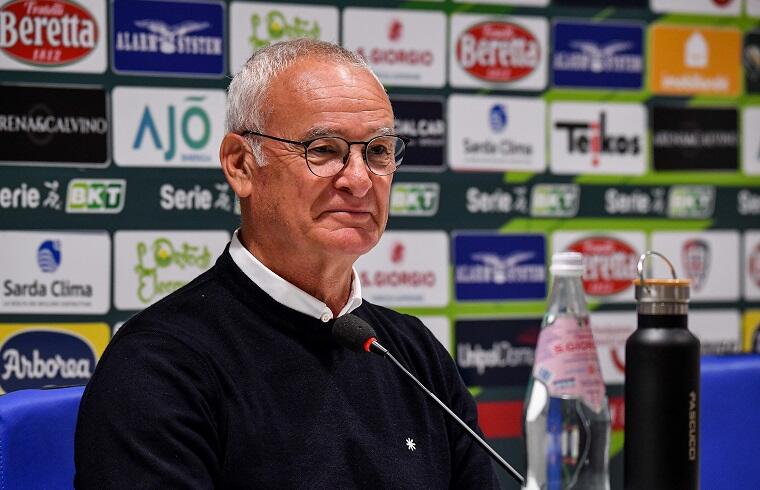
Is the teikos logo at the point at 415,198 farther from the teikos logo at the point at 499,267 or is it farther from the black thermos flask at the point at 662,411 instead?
the black thermos flask at the point at 662,411

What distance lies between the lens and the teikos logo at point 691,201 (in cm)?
318

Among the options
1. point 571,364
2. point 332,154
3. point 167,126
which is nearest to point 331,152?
point 332,154

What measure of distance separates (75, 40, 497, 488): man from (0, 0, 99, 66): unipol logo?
1220 mm

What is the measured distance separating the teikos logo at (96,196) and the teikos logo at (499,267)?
1030mm

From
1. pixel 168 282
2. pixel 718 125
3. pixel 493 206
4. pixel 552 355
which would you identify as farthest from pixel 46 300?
pixel 718 125

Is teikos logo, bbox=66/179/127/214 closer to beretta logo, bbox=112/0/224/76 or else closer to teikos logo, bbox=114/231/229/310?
teikos logo, bbox=114/231/229/310

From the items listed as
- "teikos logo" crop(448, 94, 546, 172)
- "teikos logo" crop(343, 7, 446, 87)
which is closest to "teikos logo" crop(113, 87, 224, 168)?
"teikos logo" crop(343, 7, 446, 87)

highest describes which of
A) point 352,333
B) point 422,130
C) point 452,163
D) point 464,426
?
point 422,130

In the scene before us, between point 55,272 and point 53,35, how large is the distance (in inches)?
26.0

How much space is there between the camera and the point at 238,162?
167 centimetres

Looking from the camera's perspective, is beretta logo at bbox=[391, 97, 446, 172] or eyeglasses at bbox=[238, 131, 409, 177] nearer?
eyeglasses at bbox=[238, 131, 409, 177]

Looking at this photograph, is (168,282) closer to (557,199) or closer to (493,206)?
(493,206)

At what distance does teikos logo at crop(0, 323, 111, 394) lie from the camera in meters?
2.63

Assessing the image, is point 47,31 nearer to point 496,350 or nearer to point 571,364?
point 496,350
